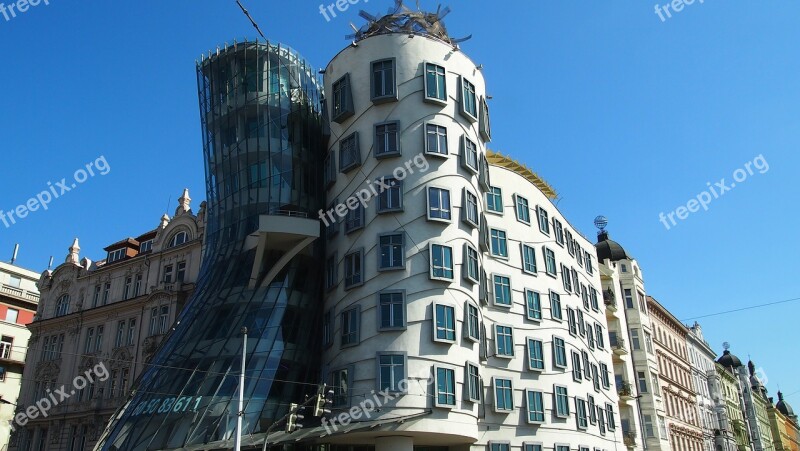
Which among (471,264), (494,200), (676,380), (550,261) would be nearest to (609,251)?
(676,380)

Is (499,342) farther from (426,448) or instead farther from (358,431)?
(358,431)

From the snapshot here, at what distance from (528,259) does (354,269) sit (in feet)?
45.9

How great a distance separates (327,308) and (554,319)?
1561 centimetres

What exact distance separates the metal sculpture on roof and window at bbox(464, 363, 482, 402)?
61.9 feet

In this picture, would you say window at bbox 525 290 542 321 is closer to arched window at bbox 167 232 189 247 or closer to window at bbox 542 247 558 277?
window at bbox 542 247 558 277

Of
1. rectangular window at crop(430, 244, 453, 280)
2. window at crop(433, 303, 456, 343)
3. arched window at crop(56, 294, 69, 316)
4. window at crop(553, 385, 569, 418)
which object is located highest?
arched window at crop(56, 294, 69, 316)

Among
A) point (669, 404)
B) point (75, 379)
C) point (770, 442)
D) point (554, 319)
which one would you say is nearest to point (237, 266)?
point (554, 319)

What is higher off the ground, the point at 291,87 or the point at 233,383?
the point at 291,87

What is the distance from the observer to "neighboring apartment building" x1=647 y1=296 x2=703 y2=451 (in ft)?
217

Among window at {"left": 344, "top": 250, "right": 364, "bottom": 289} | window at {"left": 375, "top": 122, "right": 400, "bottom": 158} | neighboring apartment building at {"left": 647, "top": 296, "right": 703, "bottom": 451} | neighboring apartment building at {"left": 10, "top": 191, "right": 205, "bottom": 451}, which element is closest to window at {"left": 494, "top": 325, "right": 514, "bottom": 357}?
window at {"left": 344, "top": 250, "right": 364, "bottom": 289}

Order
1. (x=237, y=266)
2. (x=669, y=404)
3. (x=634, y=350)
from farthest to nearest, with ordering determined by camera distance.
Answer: (x=669, y=404), (x=634, y=350), (x=237, y=266)

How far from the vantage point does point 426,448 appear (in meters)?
37.6

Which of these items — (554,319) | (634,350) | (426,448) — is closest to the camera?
(426,448)

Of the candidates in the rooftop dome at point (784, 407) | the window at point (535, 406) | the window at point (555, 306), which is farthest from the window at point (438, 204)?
the rooftop dome at point (784, 407)
